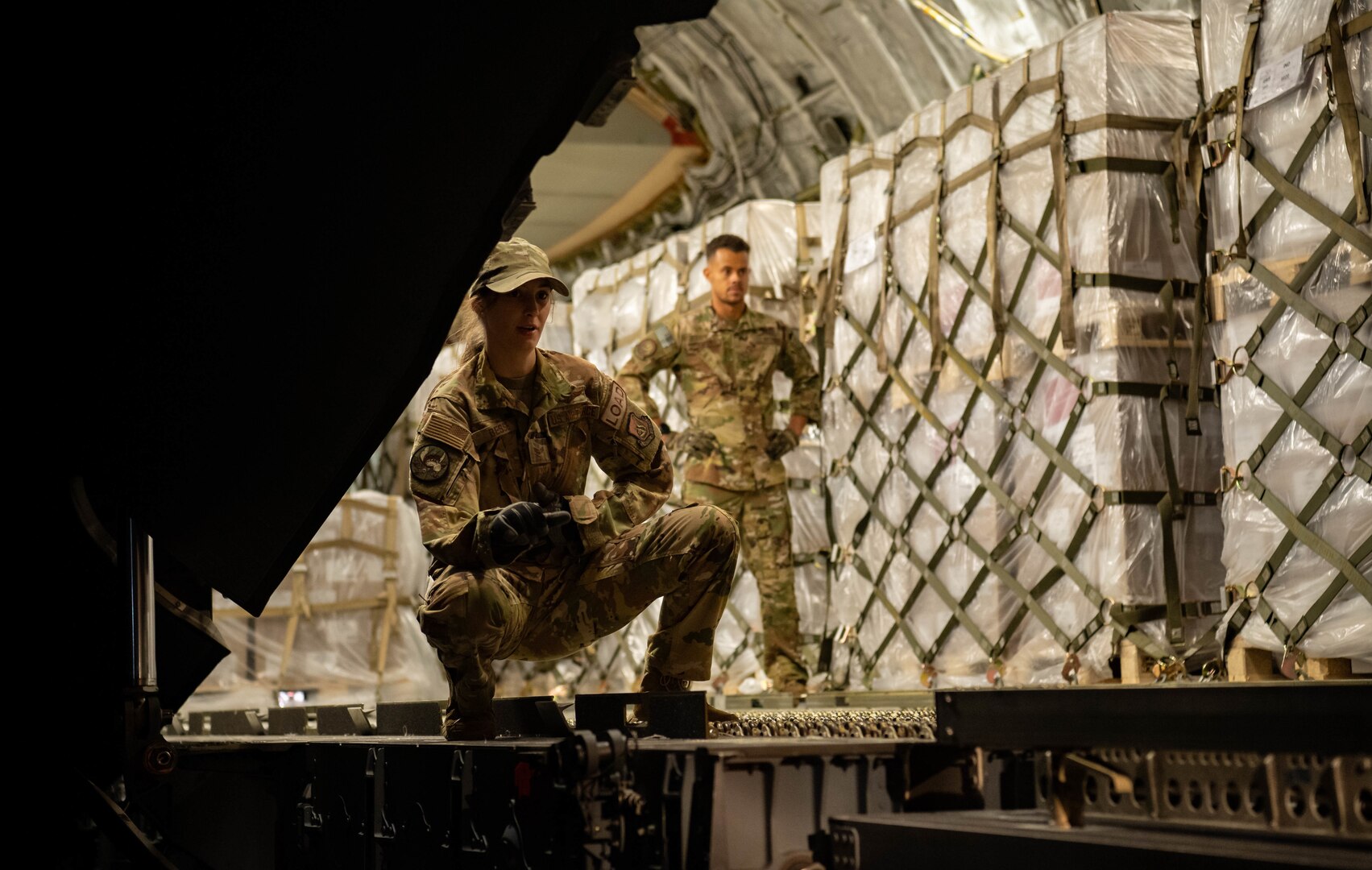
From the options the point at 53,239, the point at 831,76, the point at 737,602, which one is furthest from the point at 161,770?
the point at 831,76

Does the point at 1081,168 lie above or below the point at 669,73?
below

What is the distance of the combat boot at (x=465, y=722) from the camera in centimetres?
312

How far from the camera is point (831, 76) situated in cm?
934

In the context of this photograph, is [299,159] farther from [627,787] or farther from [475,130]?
[627,787]

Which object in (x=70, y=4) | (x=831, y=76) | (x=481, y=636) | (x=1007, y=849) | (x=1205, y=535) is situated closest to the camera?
(x=1007, y=849)

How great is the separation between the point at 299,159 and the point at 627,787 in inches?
43.1

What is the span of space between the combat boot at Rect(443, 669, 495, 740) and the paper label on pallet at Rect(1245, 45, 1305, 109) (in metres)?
3.04

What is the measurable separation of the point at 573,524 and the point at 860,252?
400 cm

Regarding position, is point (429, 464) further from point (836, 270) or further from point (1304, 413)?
point (836, 270)

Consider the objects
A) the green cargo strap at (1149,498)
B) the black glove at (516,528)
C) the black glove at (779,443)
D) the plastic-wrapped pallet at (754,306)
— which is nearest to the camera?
the black glove at (516,528)

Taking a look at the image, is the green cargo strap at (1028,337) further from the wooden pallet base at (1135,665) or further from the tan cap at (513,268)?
the tan cap at (513,268)

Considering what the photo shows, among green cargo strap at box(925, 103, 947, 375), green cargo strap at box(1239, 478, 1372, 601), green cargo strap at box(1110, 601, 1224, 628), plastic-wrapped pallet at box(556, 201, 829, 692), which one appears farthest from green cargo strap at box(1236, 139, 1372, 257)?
plastic-wrapped pallet at box(556, 201, 829, 692)

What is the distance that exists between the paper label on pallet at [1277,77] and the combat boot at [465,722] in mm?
3038

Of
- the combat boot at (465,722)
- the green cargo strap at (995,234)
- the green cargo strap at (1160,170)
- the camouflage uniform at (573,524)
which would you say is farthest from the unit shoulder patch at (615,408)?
the green cargo strap at (995,234)
